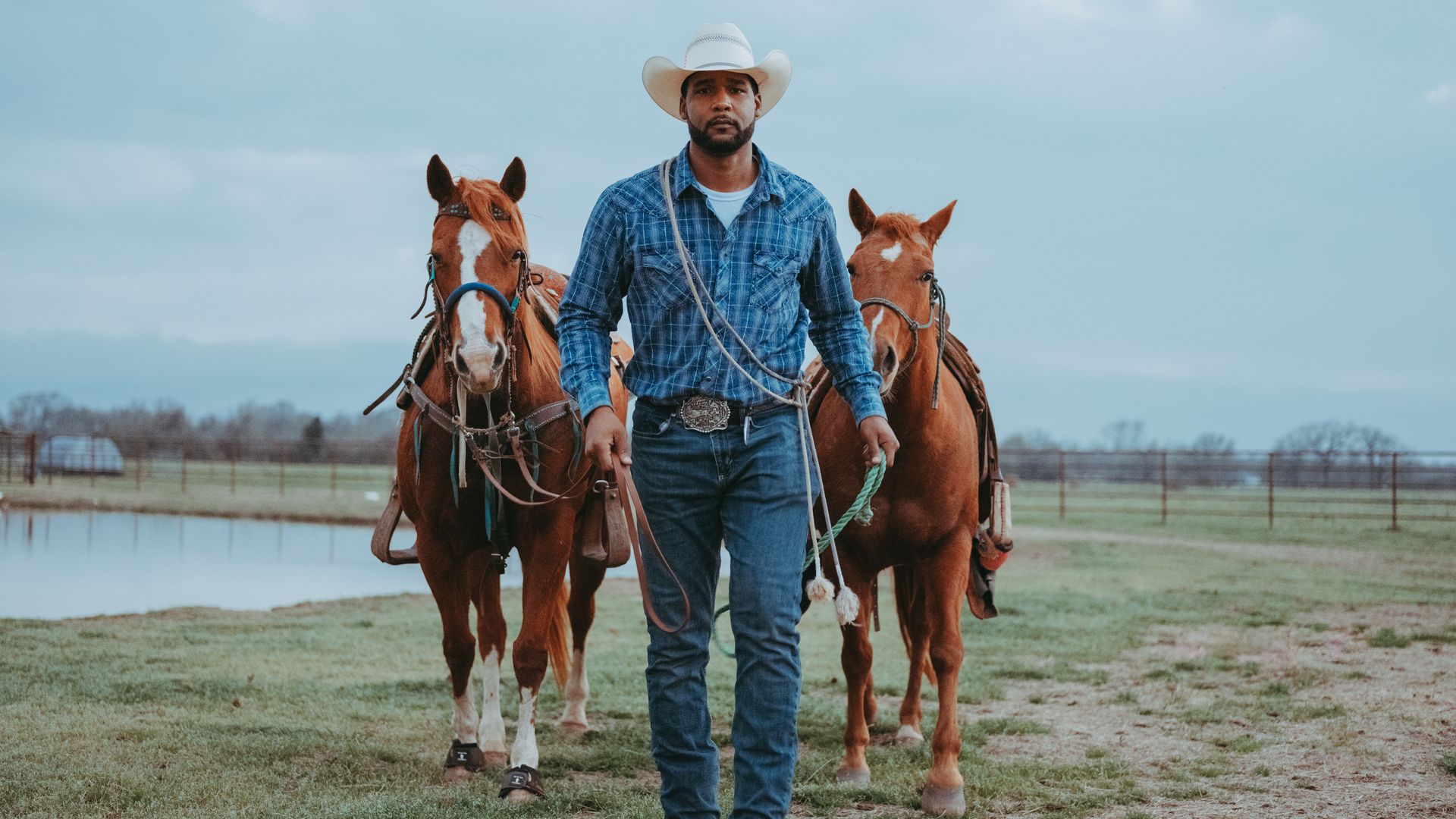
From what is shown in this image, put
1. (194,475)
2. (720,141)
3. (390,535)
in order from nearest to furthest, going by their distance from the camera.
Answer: (720,141) < (390,535) < (194,475)

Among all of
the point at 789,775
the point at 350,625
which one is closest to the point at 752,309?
the point at 789,775

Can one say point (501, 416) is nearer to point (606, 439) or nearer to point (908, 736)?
point (606, 439)

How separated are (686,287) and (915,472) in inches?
81.1

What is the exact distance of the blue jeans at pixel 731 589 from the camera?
10.2 ft

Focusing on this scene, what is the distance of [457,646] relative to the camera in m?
5.29

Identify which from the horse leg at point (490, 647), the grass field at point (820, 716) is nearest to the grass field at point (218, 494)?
the grass field at point (820, 716)

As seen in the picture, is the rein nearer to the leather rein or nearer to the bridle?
the leather rein

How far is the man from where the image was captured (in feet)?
10.3

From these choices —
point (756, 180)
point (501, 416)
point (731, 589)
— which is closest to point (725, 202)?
point (756, 180)

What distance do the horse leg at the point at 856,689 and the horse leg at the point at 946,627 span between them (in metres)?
0.31

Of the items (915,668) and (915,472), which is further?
(915,668)

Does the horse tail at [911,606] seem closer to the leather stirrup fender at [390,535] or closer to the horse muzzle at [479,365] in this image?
the leather stirrup fender at [390,535]

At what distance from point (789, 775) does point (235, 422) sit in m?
81.6

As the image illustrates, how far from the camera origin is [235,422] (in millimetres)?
77875
